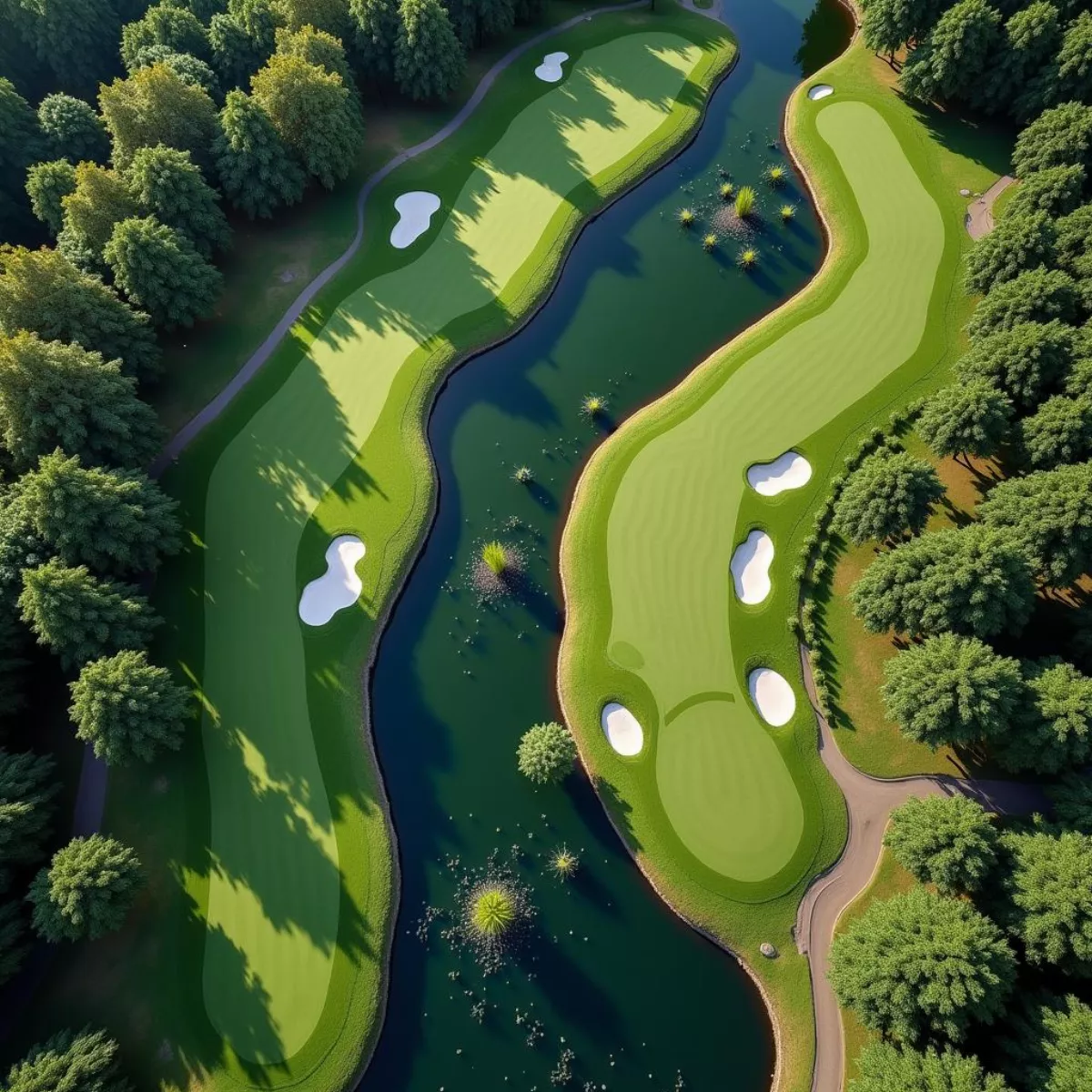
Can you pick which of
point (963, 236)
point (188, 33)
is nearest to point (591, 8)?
point (188, 33)

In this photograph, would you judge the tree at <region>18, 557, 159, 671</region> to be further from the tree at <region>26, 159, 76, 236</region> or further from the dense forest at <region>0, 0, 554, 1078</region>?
the tree at <region>26, 159, 76, 236</region>

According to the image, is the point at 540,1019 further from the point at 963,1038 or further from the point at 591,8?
the point at 591,8

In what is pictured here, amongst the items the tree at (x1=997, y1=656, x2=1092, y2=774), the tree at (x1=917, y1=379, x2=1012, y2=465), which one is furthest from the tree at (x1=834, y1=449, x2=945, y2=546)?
the tree at (x1=997, y1=656, x2=1092, y2=774)

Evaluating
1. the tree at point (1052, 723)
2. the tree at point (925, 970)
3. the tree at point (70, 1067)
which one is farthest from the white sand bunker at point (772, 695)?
the tree at point (70, 1067)

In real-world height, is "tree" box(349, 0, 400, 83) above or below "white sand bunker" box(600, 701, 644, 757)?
above

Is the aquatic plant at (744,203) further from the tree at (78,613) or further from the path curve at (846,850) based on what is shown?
the tree at (78,613)
